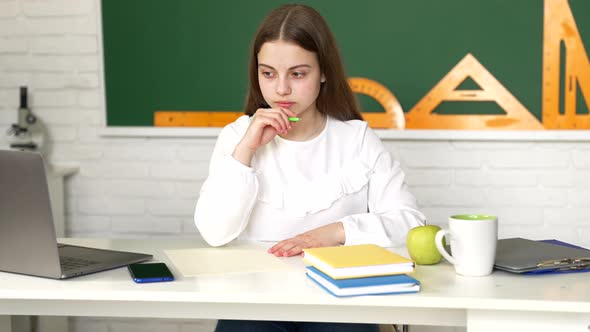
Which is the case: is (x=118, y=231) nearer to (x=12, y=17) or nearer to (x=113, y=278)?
(x=12, y=17)

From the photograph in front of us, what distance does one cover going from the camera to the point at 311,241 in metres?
1.57

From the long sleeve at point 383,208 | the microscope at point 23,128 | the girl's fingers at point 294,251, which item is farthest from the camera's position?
the microscope at point 23,128

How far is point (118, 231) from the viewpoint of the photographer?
291cm

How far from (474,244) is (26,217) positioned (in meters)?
0.78

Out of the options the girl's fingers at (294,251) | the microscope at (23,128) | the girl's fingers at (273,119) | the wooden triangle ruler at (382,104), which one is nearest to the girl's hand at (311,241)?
the girl's fingers at (294,251)

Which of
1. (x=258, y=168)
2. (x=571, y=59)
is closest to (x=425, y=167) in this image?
(x=571, y=59)

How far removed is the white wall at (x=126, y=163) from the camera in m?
2.69

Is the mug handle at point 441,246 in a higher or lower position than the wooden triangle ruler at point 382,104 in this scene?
lower

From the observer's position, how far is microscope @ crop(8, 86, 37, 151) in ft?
9.29

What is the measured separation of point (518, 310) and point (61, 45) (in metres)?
2.21

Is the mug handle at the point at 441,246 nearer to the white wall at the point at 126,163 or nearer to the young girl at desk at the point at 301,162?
the young girl at desk at the point at 301,162

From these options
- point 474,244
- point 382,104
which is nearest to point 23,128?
point 382,104

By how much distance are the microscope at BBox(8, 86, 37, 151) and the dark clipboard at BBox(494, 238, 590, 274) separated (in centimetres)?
200

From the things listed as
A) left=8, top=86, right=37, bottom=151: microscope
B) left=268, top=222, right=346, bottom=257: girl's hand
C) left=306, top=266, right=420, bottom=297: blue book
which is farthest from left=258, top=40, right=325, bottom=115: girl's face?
left=8, top=86, right=37, bottom=151: microscope
